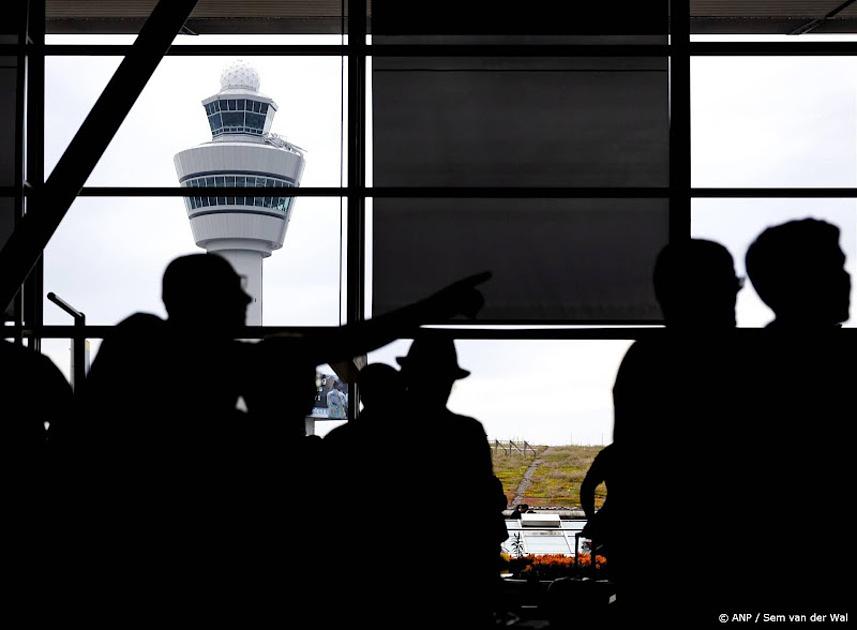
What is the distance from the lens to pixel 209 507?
1.16m

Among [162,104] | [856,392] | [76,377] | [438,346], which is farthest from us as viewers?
[162,104]

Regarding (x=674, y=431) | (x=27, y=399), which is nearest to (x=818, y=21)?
(x=674, y=431)

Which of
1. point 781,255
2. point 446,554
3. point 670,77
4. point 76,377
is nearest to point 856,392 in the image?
point 781,255

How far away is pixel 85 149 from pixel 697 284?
3.27 metres

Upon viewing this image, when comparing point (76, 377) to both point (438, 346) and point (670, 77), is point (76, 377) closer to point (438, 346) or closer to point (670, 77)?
point (438, 346)

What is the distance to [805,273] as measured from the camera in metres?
1.12

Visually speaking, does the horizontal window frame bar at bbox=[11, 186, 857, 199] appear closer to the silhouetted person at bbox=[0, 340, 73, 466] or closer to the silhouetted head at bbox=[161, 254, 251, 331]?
the silhouetted person at bbox=[0, 340, 73, 466]

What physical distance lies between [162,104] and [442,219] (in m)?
2.08

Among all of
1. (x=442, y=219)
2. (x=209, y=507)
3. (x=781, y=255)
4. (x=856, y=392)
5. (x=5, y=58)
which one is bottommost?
(x=209, y=507)

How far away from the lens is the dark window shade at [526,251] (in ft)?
18.1

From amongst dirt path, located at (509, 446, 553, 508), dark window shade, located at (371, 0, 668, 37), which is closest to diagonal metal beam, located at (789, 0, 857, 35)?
dark window shade, located at (371, 0, 668, 37)

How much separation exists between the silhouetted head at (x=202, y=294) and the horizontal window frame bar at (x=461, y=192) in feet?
13.8

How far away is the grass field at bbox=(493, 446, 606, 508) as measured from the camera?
4633mm

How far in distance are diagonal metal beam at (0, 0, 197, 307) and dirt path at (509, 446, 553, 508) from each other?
2.81m
